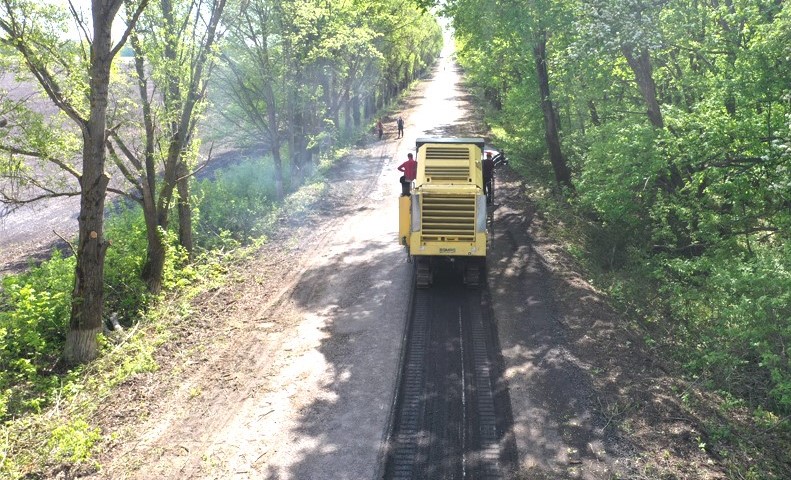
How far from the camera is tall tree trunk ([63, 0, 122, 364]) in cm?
1032

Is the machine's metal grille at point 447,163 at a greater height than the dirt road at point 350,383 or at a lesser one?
greater

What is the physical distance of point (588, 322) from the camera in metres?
11.8

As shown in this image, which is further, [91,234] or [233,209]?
[233,209]

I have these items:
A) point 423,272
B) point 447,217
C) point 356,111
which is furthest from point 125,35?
point 356,111

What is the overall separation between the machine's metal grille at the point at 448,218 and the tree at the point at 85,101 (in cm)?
683

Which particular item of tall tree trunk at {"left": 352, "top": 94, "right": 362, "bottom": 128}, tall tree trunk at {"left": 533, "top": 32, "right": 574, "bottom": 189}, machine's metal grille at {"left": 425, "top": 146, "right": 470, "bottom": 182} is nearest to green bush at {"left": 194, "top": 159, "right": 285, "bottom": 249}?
machine's metal grille at {"left": 425, "top": 146, "right": 470, "bottom": 182}

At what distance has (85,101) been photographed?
11.4 m

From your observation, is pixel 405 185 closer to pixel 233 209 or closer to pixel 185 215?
pixel 185 215

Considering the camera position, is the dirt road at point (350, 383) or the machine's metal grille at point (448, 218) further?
the machine's metal grille at point (448, 218)

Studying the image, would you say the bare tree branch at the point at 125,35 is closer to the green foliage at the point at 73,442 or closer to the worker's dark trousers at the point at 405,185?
the green foliage at the point at 73,442

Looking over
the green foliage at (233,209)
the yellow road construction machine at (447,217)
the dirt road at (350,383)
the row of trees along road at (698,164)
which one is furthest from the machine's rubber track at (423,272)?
the green foliage at (233,209)

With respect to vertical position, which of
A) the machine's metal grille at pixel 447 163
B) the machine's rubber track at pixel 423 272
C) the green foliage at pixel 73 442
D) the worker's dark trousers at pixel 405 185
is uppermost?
the machine's metal grille at pixel 447 163

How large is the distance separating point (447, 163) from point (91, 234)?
314 inches

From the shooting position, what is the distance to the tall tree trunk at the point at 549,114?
808 inches
